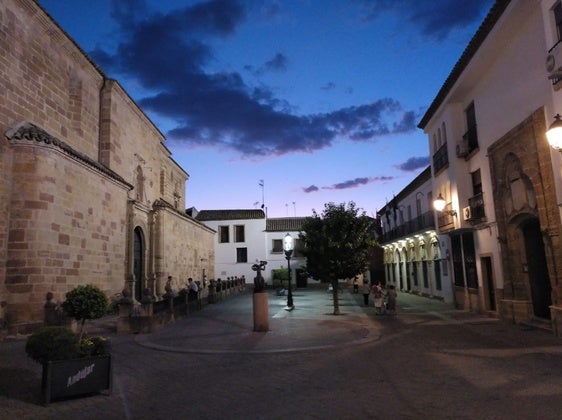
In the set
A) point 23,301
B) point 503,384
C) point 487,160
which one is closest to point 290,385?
point 503,384

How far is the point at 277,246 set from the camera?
46469 mm

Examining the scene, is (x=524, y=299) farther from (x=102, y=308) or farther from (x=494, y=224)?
(x=102, y=308)

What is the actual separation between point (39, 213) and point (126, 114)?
9369 millimetres

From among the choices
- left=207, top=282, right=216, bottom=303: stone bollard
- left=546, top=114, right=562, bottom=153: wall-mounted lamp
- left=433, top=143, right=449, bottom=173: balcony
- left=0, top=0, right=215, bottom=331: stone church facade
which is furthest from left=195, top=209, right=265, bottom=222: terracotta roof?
left=546, top=114, right=562, bottom=153: wall-mounted lamp

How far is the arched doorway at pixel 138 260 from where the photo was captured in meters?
20.3

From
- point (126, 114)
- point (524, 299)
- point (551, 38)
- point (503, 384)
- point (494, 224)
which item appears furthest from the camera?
point (126, 114)

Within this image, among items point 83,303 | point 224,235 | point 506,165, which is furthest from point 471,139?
point 224,235

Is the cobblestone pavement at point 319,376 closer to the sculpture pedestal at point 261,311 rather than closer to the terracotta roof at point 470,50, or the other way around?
the sculpture pedestal at point 261,311

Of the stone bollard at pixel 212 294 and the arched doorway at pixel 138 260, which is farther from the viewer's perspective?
the stone bollard at pixel 212 294

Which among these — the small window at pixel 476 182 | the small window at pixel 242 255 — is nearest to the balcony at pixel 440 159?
the small window at pixel 476 182

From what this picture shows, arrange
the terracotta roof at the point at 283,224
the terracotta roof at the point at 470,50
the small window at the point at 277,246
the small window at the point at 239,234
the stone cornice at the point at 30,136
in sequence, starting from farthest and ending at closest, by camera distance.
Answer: the terracotta roof at the point at 283,224 < the small window at the point at 239,234 < the small window at the point at 277,246 < the stone cornice at the point at 30,136 < the terracotta roof at the point at 470,50

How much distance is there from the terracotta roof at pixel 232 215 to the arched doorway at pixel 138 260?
26017 mm

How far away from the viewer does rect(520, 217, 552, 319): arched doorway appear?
11797 millimetres

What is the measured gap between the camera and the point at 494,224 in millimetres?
13922
